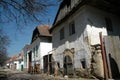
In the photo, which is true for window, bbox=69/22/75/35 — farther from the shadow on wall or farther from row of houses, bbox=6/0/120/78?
the shadow on wall

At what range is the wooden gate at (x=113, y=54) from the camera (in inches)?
407

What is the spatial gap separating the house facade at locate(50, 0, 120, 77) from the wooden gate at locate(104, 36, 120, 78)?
74 centimetres

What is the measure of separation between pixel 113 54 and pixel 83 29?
3.35m

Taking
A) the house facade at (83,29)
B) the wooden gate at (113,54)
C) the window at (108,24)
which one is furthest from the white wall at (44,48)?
the wooden gate at (113,54)

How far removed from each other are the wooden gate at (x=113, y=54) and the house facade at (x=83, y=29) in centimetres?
74

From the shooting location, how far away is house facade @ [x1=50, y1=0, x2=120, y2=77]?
12.2 m

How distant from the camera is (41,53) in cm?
2325

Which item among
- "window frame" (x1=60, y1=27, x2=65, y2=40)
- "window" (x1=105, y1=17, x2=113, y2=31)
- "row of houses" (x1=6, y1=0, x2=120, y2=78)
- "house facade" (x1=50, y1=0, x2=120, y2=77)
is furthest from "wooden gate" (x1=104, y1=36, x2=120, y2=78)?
"window frame" (x1=60, y1=27, x2=65, y2=40)

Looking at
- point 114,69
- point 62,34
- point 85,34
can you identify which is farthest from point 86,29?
point 62,34

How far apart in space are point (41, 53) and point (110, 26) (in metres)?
12.7

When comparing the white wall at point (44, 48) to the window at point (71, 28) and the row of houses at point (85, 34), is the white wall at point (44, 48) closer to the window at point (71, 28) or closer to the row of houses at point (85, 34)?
the row of houses at point (85, 34)

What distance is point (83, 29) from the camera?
12.7m

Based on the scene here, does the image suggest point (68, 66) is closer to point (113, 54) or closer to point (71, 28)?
point (71, 28)

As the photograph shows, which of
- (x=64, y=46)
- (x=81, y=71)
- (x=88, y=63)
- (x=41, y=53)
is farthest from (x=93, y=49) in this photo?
(x=41, y=53)
